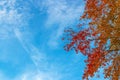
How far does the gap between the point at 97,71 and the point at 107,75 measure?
3.21ft

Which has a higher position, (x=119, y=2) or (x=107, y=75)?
(x=119, y=2)

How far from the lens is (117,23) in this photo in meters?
37.8

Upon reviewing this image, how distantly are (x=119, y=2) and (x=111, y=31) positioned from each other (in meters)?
2.40

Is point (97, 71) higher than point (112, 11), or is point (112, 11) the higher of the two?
point (112, 11)

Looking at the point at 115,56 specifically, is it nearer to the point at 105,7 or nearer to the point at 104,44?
the point at 104,44

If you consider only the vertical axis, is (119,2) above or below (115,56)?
above

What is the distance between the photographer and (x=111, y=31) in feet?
126

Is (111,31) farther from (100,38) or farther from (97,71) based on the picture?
(97,71)

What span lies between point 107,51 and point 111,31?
1687 millimetres

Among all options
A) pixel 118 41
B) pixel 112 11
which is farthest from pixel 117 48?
pixel 112 11

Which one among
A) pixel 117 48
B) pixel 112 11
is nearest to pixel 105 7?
pixel 112 11

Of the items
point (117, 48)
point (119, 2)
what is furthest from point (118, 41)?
point (119, 2)

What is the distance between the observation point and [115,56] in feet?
127

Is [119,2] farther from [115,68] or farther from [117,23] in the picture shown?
[115,68]
